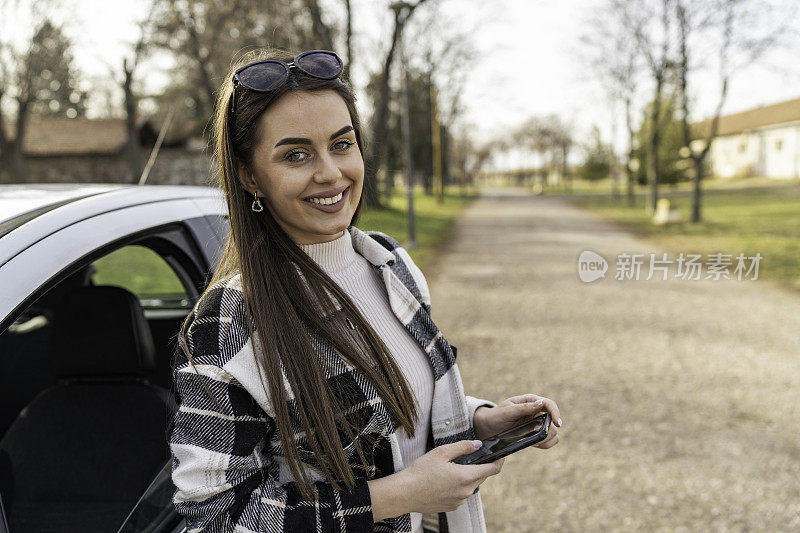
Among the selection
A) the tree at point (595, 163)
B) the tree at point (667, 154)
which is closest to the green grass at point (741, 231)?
the tree at point (667, 154)

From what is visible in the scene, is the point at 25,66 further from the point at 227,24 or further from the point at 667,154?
the point at 667,154

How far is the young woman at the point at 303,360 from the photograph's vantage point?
125cm

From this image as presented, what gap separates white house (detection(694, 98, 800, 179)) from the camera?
43.7 meters

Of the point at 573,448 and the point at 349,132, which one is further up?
the point at 349,132

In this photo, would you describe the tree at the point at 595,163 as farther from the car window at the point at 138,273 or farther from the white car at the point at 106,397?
the white car at the point at 106,397

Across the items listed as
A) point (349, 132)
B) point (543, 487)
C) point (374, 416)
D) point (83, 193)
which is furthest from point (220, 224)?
point (543, 487)

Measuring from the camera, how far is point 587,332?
7.23 metres

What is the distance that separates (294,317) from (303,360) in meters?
0.10

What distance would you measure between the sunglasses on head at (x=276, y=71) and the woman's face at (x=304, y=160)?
40mm

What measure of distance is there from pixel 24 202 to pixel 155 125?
133ft

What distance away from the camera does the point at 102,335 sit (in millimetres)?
2137

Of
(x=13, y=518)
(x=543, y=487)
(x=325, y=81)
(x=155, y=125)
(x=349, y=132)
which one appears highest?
(x=155, y=125)

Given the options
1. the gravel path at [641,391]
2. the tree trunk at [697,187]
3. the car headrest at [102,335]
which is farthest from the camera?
the tree trunk at [697,187]

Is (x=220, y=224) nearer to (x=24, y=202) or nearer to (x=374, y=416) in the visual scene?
(x=24, y=202)
